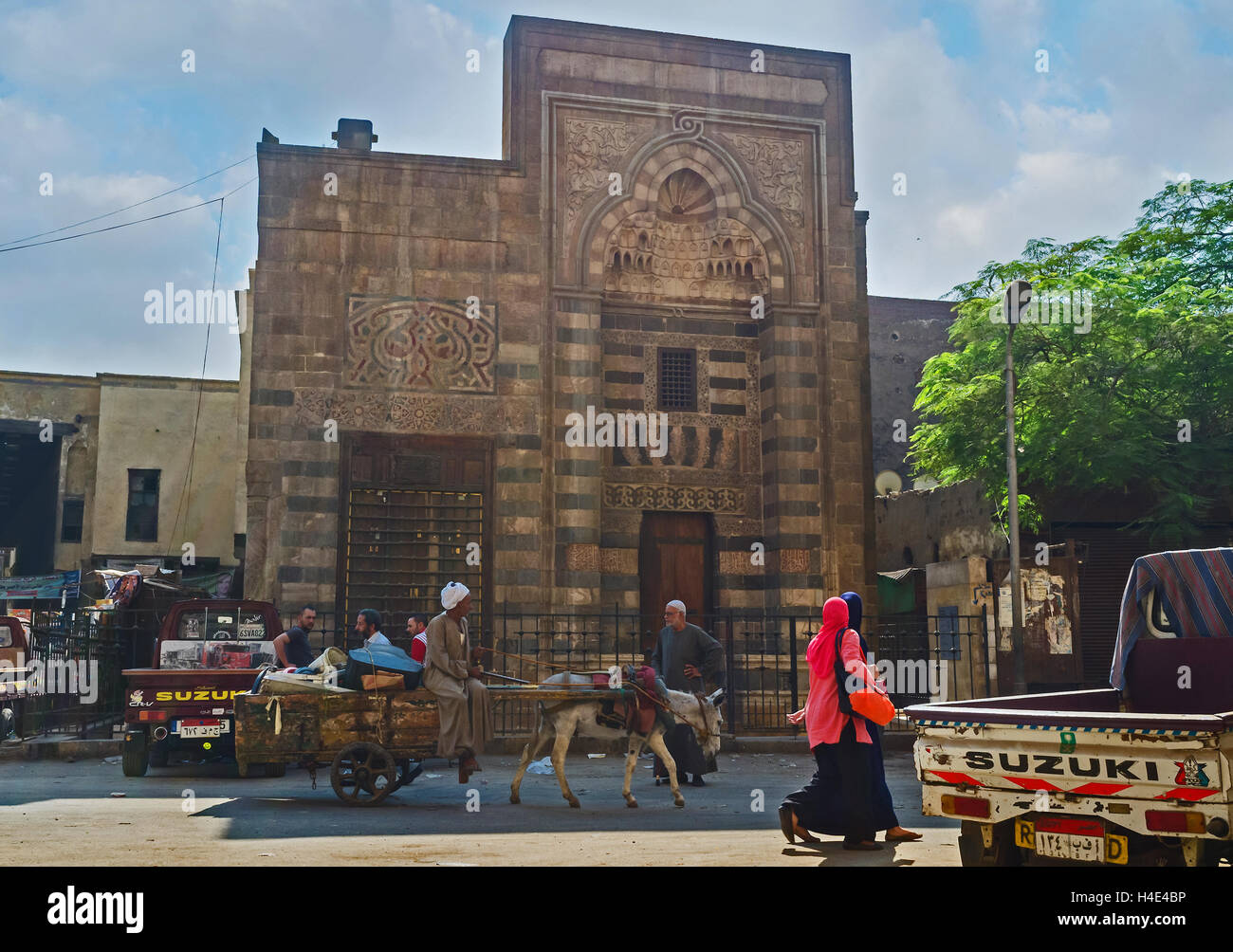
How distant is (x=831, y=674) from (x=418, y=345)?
1200cm

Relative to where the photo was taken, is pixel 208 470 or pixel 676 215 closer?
pixel 676 215

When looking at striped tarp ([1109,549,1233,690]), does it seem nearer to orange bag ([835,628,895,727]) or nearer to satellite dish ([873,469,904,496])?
orange bag ([835,628,895,727])

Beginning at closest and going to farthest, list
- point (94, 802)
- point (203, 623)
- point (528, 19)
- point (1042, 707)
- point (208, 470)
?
point (1042, 707) < point (94, 802) < point (203, 623) < point (528, 19) < point (208, 470)

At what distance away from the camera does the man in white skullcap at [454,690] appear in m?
10.5

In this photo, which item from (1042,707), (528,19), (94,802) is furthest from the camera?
(528,19)

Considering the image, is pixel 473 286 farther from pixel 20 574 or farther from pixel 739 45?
pixel 20 574

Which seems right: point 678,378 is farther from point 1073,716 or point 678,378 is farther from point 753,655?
point 1073,716

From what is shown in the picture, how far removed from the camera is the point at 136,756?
513 inches

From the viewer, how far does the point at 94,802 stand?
10.7 m

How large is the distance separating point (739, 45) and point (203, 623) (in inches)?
510

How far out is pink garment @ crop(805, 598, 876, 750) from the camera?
329 inches

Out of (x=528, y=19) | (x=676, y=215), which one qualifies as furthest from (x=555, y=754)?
(x=528, y=19)

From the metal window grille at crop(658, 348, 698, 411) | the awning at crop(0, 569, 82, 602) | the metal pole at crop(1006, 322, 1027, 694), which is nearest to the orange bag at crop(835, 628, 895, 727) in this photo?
the metal pole at crop(1006, 322, 1027, 694)

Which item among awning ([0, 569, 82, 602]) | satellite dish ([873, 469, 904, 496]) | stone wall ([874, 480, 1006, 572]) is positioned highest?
satellite dish ([873, 469, 904, 496])
